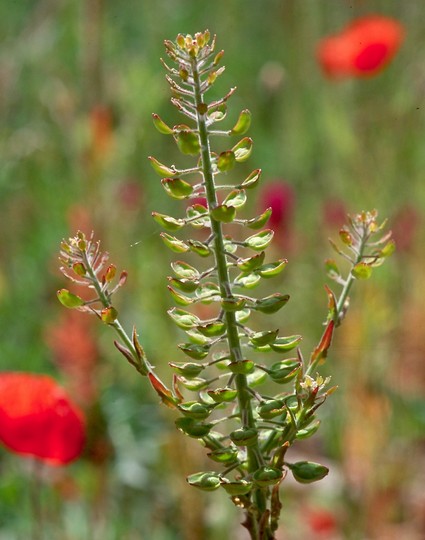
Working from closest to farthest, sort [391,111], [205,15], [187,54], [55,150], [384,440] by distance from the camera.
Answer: [187,54] → [384,440] → [391,111] → [55,150] → [205,15]

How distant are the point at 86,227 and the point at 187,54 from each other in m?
1.16

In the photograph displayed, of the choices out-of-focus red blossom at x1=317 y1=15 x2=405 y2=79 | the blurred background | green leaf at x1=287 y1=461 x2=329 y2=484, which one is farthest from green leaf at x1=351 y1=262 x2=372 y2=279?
out-of-focus red blossom at x1=317 y1=15 x2=405 y2=79

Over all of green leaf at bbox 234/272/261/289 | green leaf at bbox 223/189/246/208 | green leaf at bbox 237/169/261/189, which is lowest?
green leaf at bbox 234/272/261/289

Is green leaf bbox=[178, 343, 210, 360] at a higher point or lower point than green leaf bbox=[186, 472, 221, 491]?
higher

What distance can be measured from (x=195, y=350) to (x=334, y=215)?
146 centimetres

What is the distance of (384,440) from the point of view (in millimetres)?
1305

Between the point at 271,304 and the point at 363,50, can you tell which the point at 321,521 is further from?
the point at 271,304

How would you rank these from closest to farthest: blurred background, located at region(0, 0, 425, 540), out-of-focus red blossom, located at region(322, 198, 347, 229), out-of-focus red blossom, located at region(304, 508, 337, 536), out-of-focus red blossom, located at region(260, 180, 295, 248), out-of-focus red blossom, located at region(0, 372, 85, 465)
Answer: out-of-focus red blossom, located at region(0, 372, 85, 465) → blurred background, located at region(0, 0, 425, 540) → out-of-focus red blossom, located at region(304, 508, 337, 536) → out-of-focus red blossom, located at region(260, 180, 295, 248) → out-of-focus red blossom, located at region(322, 198, 347, 229)

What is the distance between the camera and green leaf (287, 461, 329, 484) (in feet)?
1.58

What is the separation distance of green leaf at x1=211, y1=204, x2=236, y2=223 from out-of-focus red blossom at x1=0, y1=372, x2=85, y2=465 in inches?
19.5

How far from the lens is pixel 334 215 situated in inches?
75.1

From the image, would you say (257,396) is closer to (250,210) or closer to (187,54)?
(187,54)

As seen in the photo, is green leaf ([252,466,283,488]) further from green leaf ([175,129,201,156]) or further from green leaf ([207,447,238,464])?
green leaf ([175,129,201,156])

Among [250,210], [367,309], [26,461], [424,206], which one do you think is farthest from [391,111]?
[26,461]
